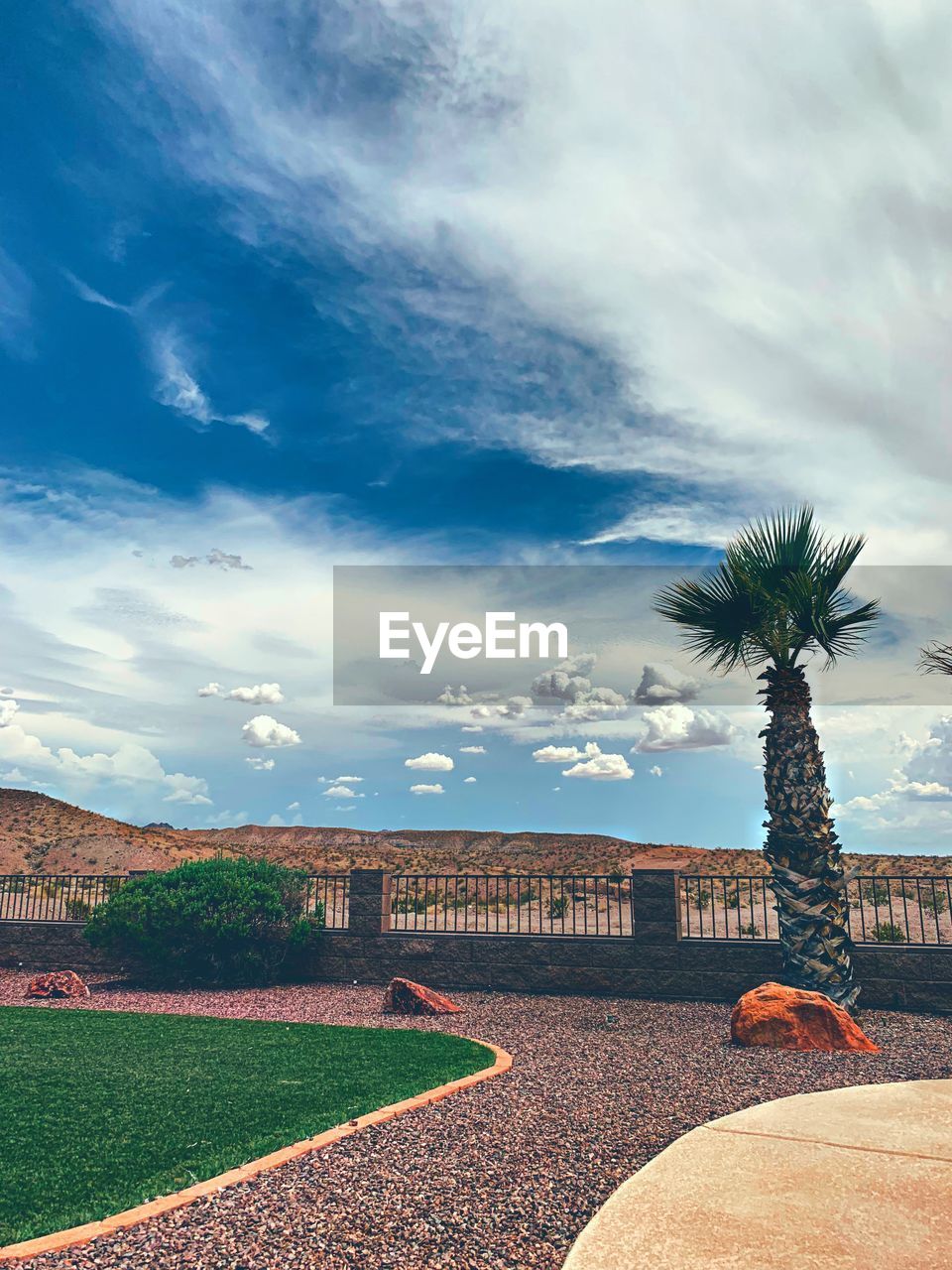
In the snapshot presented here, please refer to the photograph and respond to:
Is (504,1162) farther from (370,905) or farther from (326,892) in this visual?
(326,892)

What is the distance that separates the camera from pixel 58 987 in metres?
14.6

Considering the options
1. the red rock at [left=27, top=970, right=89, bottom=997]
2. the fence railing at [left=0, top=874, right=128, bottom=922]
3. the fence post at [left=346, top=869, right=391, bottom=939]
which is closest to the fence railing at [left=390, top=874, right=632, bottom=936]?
the fence post at [left=346, top=869, right=391, bottom=939]

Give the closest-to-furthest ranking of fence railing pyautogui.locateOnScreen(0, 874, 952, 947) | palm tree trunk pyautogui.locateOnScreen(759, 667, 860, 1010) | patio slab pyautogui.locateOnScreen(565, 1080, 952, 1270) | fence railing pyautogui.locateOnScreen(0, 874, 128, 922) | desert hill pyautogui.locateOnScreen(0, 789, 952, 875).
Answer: patio slab pyautogui.locateOnScreen(565, 1080, 952, 1270) → palm tree trunk pyautogui.locateOnScreen(759, 667, 860, 1010) → fence railing pyautogui.locateOnScreen(0, 874, 952, 947) → fence railing pyautogui.locateOnScreen(0, 874, 128, 922) → desert hill pyautogui.locateOnScreen(0, 789, 952, 875)

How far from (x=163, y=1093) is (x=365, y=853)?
211 feet

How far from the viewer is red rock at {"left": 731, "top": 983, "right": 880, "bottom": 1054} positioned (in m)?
9.89

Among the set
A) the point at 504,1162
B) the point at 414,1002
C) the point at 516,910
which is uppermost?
the point at 504,1162

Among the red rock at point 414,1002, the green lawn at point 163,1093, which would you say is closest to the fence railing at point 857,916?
the red rock at point 414,1002

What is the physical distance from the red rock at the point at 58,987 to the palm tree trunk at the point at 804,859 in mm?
11033

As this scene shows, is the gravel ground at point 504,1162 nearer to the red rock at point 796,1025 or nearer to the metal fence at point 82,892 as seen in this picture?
the red rock at point 796,1025

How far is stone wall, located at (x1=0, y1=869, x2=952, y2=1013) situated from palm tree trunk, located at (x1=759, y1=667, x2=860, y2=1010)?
1.01 meters

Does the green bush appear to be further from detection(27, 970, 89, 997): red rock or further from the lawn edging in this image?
the lawn edging

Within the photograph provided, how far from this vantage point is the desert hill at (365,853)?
53125mm

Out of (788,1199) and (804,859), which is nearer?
(788,1199)

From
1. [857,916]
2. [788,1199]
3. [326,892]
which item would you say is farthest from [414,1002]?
[857,916]
